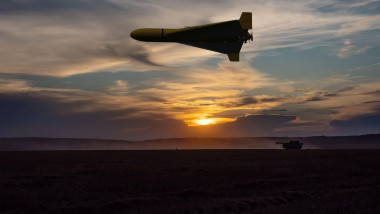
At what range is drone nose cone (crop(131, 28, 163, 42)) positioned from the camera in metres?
15.4

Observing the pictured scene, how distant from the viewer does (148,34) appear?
15477mm

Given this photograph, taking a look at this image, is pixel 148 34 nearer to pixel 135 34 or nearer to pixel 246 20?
pixel 135 34

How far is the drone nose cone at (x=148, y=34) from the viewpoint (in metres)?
15.4
